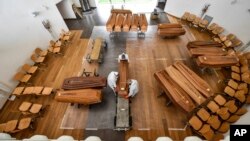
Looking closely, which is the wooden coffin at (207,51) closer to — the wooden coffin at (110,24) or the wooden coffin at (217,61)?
the wooden coffin at (217,61)

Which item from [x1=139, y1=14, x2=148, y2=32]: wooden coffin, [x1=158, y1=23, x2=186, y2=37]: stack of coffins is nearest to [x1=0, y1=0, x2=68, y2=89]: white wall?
[x1=139, y1=14, x2=148, y2=32]: wooden coffin

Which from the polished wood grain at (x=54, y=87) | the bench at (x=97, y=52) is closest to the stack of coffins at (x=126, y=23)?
the bench at (x=97, y=52)

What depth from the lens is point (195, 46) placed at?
7988 mm

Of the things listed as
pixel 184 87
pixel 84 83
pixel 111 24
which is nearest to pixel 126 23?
pixel 111 24

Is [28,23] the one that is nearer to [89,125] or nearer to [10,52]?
[10,52]

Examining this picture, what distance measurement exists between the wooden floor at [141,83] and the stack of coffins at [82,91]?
A: 0.81 meters

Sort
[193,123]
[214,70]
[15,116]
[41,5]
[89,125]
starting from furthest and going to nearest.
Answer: [41,5] → [214,70] → [15,116] → [89,125] → [193,123]

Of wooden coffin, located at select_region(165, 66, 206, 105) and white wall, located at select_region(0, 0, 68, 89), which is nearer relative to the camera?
wooden coffin, located at select_region(165, 66, 206, 105)

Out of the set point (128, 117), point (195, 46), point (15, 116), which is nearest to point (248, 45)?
point (195, 46)

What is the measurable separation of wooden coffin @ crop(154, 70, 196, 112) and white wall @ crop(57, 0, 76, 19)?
9.21 m

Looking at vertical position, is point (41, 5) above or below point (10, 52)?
above

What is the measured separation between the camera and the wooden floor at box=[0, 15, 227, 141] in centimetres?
585

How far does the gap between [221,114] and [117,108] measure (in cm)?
392

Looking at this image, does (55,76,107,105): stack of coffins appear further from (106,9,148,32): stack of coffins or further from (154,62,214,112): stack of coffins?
(106,9,148,32): stack of coffins
